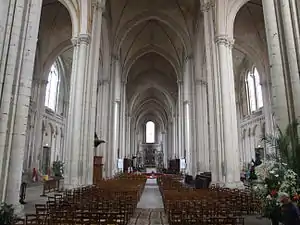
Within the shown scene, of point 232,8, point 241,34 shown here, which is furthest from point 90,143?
point 241,34

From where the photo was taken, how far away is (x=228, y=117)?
12883 mm

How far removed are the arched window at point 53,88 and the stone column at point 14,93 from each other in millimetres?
19916

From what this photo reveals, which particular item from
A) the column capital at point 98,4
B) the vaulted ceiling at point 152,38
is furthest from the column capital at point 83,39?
the vaulted ceiling at point 152,38

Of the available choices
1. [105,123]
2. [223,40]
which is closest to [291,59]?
[223,40]

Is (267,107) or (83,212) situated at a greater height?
(267,107)

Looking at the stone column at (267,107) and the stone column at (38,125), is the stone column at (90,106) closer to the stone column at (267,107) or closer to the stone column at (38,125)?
the stone column at (38,125)

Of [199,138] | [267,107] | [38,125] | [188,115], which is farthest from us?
[188,115]

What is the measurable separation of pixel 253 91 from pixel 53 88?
21.0 meters

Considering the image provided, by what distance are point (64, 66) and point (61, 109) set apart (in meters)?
4.83

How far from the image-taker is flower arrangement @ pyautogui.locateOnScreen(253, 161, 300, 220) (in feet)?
15.5

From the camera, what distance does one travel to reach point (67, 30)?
71.9ft

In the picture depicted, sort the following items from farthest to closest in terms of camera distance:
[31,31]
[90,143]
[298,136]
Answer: [90,143] → [31,31] → [298,136]

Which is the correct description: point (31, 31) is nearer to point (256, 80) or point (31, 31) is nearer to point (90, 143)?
point (90, 143)

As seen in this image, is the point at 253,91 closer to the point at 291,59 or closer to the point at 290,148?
the point at 291,59
